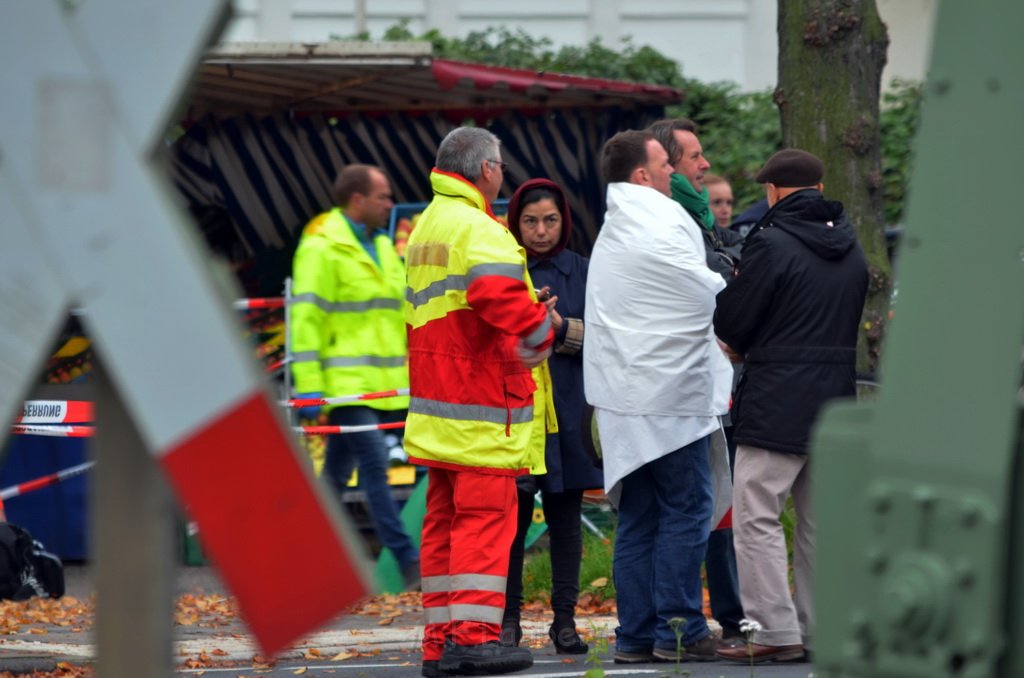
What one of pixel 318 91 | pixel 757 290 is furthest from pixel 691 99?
pixel 757 290

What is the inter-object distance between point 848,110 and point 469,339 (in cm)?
320

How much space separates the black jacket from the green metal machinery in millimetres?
4146

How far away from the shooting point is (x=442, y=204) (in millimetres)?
6285

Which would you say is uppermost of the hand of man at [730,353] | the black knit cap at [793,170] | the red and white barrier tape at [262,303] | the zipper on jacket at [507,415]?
the black knit cap at [793,170]

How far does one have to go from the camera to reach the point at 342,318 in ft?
30.0

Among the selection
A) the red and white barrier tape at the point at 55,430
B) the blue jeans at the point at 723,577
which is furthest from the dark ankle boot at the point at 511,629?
the red and white barrier tape at the point at 55,430

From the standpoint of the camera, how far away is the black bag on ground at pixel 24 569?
Result: 6801mm

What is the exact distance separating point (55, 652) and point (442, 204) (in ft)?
9.11

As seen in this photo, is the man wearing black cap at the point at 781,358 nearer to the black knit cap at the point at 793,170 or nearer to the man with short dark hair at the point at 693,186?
the black knit cap at the point at 793,170

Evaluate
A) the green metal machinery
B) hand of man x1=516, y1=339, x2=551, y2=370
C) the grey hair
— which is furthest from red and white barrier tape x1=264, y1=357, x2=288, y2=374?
the green metal machinery

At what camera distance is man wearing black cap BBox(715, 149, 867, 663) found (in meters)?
6.37

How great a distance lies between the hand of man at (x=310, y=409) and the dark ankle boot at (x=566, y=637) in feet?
8.27

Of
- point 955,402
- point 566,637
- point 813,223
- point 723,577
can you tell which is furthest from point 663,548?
point 955,402

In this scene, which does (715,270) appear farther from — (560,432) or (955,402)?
(955,402)
